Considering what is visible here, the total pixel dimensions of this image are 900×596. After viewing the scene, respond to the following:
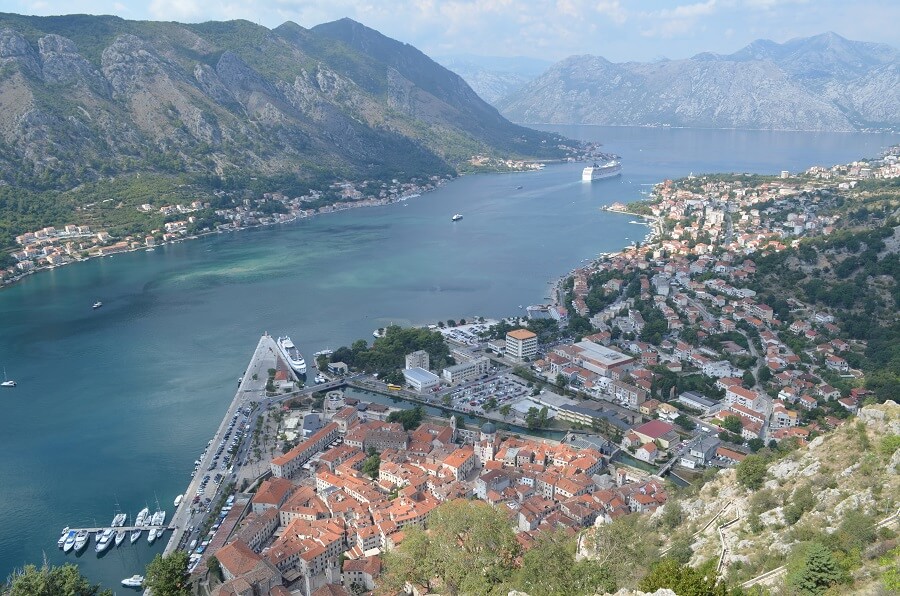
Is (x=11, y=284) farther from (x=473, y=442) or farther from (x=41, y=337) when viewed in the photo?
(x=473, y=442)

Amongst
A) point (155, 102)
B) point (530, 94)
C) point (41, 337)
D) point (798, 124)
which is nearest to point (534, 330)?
point (41, 337)

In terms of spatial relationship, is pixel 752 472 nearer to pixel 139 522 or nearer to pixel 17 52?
pixel 139 522

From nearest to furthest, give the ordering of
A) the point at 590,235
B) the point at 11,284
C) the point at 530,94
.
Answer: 1. the point at 11,284
2. the point at 590,235
3. the point at 530,94

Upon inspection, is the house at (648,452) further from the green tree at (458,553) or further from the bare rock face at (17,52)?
the bare rock face at (17,52)

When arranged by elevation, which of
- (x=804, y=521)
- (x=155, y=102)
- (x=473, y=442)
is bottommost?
(x=473, y=442)

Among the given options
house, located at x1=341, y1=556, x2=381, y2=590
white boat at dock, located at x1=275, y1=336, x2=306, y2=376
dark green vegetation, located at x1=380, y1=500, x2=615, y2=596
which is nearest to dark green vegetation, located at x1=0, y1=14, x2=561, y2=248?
white boat at dock, located at x1=275, y1=336, x2=306, y2=376

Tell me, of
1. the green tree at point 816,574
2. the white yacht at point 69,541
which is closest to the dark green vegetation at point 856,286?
the green tree at point 816,574
